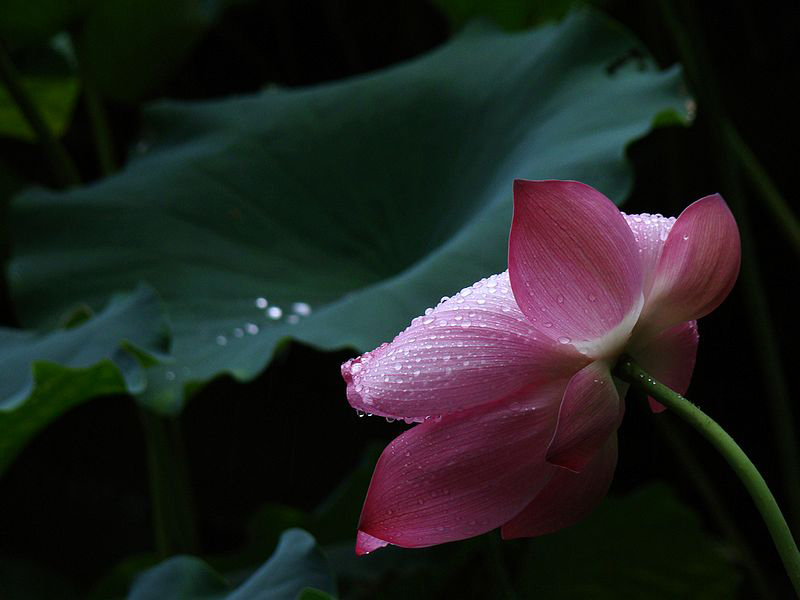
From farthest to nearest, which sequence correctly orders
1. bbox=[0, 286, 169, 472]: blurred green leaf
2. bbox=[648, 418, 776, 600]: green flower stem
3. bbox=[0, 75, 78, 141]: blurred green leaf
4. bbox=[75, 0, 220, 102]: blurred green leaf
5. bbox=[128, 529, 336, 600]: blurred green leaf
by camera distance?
bbox=[0, 75, 78, 141]: blurred green leaf
bbox=[75, 0, 220, 102]: blurred green leaf
bbox=[648, 418, 776, 600]: green flower stem
bbox=[0, 286, 169, 472]: blurred green leaf
bbox=[128, 529, 336, 600]: blurred green leaf

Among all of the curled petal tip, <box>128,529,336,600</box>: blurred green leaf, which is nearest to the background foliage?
<box>128,529,336,600</box>: blurred green leaf

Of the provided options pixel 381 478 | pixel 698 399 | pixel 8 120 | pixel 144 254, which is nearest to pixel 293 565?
pixel 381 478

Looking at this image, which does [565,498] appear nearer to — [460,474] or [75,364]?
[460,474]

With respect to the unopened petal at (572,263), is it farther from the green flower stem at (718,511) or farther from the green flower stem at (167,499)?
the green flower stem at (718,511)

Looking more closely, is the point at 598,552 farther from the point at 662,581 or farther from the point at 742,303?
the point at 742,303

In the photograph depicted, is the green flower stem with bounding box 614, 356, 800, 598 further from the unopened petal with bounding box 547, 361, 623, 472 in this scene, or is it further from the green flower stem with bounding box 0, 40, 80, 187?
the green flower stem with bounding box 0, 40, 80, 187

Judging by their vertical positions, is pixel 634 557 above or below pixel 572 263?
below

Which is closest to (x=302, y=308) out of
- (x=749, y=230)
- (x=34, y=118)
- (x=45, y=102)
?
(x=34, y=118)
